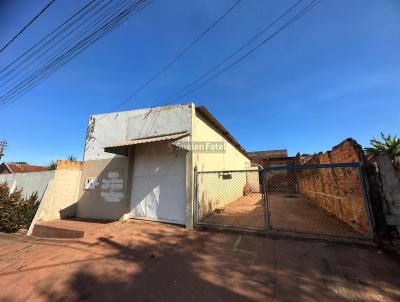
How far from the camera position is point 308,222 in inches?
264

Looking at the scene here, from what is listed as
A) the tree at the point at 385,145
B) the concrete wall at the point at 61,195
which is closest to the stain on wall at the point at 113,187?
the concrete wall at the point at 61,195

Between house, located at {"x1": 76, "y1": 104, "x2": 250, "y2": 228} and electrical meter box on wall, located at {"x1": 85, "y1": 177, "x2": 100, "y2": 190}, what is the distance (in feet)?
0.16

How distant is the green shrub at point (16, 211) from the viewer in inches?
329

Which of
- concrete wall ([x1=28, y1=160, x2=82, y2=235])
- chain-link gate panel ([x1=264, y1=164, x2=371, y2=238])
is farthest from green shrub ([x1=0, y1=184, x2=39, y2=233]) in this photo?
chain-link gate panel ([x1=264, y1=164, x2=371, y2=238])

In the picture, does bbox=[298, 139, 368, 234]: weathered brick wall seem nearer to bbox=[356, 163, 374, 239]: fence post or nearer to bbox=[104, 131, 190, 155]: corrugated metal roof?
bbox=[356, 163, 374, 239]: fence post

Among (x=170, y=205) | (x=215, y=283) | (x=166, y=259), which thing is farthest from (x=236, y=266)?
(x=170, y=205)

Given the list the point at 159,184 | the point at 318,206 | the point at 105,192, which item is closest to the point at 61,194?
the point at 105,192

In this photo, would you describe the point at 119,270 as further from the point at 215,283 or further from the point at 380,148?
the point at 380,148

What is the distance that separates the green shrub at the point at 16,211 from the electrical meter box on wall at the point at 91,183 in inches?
91.2

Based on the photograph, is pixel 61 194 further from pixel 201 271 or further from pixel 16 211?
pixel 201 271

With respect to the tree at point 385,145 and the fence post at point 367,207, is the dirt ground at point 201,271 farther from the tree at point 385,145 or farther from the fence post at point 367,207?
the tree at point 385,145

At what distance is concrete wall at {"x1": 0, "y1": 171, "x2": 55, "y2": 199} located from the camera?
366 inches

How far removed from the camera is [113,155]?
29.6ft

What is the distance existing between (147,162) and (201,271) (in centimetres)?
530
